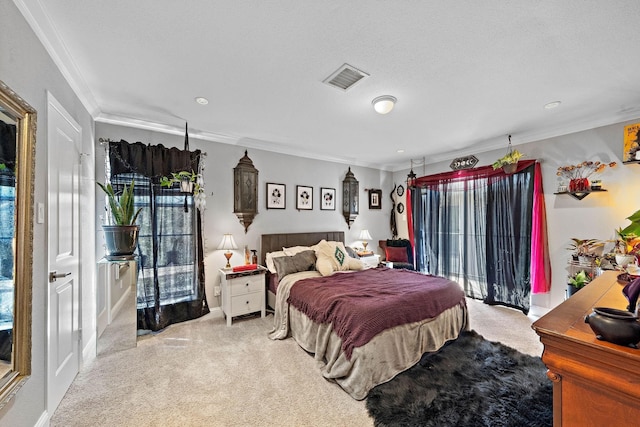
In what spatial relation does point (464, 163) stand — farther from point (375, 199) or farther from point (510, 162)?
point (375, 199)

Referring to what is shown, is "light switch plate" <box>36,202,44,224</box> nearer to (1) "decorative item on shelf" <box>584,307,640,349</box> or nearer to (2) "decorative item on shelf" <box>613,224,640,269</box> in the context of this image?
(1) "decorative item on shelf" <box>584,307,640,349</box>

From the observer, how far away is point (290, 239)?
14.2ft

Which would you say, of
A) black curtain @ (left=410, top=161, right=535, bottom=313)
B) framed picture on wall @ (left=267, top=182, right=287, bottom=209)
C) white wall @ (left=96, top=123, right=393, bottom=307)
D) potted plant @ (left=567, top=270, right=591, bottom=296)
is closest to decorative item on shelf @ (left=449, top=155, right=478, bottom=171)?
black curtain @ (left=410, top=161, right=535, bottom=313)

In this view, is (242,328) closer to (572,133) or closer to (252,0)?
(252,0)

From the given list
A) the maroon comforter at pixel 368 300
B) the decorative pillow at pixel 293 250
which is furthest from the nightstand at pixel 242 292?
the maroon comforter at pixel 368 300

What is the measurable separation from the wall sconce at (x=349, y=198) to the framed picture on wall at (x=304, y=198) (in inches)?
30.0

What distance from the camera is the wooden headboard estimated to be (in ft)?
13.4

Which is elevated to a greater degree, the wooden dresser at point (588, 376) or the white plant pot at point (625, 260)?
the white plant pot at point (625, 260)

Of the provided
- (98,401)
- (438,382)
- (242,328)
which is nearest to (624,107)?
(438,382)

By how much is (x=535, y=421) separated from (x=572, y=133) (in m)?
3.38

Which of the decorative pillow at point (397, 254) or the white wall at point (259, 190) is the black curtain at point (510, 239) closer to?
the decorative pillow at point (397, 254)

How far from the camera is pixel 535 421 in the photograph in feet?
5.77

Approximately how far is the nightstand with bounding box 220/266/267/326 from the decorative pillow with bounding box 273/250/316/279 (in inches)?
12.3

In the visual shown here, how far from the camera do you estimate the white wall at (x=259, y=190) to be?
3.42 m
